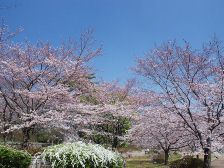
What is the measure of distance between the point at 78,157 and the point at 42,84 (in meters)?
14.8

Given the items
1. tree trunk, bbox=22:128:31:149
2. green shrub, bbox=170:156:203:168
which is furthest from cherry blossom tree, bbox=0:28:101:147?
green shrub, bbox=170:156:203:168

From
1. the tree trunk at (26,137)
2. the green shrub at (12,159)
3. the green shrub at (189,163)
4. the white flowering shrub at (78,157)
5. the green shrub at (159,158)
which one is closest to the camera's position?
the white flowering shrub at (78,157)

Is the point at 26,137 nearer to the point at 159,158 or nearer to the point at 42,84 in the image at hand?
the point at 42,84

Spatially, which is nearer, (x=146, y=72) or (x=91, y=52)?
(x=146, y=72)

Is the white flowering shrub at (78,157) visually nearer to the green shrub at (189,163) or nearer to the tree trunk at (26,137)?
the tree trunk at (26,137)

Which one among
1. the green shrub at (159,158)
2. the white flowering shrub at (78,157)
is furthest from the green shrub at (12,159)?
the green shrub at (159,158)

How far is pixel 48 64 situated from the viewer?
2522 centimetres

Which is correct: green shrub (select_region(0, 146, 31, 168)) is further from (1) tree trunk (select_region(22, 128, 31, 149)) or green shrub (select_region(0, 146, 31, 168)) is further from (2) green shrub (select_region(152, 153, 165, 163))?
(2) green shrub (select_region(152, 153, 165, 163))

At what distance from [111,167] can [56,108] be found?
14539 mm

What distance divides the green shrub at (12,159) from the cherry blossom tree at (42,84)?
946 cm

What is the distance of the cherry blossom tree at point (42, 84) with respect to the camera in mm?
23531

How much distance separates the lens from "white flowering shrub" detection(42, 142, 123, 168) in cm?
988

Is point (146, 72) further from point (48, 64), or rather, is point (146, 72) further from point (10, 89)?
point (10, 89)

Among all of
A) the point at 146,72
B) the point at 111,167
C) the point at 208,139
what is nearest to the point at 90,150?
the point at 111,167
